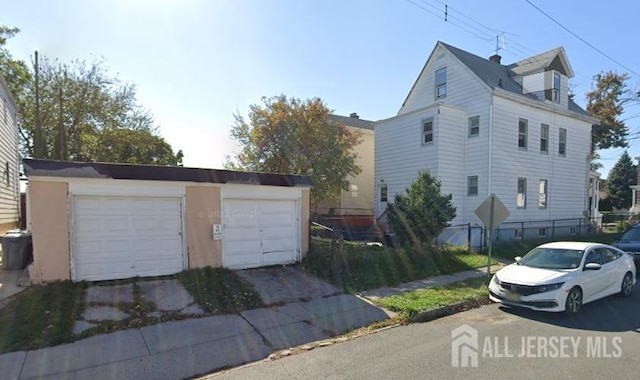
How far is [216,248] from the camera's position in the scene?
9.67m

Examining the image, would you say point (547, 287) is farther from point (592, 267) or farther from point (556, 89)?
point (556, 89)

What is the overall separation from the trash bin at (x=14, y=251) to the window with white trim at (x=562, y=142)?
24.7 meters

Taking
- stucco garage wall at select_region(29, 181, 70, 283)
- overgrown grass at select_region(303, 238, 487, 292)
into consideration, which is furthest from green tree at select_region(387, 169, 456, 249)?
stucco garage wall at select_region(29, 181, 70, 283)

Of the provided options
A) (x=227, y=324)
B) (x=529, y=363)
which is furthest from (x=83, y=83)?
(x=529, y=363)

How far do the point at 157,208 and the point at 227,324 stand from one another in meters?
4.02

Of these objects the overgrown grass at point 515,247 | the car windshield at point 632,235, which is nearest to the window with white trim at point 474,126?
the overgrown grass at point 515,247

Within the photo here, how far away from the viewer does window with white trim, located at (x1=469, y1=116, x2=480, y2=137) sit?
1803 cm

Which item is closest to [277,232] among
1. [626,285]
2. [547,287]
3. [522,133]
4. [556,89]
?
[547,287]

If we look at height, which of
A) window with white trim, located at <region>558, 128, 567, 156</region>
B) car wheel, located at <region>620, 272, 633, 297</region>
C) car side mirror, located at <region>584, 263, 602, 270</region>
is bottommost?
car wheel, located at <region>620, 272, 633, 297</region>

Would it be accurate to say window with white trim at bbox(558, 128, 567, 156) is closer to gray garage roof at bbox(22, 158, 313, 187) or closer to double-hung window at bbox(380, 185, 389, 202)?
double-hung window at bbox(380, 185, 389, 202)

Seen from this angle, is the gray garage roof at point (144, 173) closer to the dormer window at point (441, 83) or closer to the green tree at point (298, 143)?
the green tree at point (298, 143)

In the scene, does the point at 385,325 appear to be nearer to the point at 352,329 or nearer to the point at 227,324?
the point at 352,329

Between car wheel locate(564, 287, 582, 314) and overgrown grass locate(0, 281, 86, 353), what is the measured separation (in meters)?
8.79

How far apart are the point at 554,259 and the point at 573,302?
1353 mm
